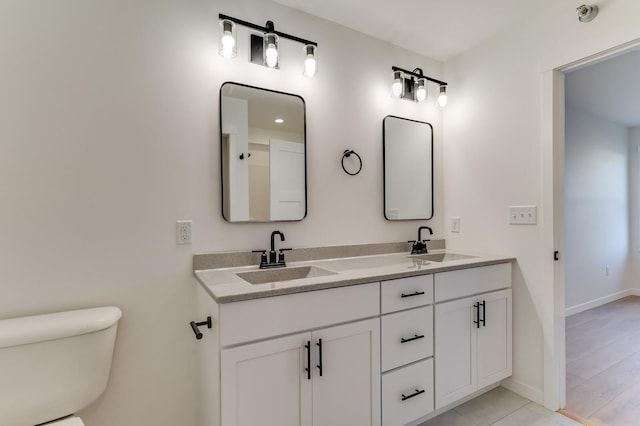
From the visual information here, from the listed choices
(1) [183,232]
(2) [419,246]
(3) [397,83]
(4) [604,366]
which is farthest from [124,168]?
(4) [604,366]

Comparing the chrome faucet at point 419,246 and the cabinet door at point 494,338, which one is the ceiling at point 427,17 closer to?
the chrome faucet at point 419,246

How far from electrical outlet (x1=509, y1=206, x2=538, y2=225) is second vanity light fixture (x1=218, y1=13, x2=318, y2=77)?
1542 millimetres

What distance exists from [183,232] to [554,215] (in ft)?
6.86

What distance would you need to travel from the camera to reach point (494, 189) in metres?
2.23

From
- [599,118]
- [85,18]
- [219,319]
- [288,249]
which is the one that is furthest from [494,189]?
[599,118]

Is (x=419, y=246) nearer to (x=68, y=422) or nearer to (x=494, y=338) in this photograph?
(x=494, y=338)

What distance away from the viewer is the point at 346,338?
146 centimetres

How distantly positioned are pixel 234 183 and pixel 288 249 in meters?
0.48

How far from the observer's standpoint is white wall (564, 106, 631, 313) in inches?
144

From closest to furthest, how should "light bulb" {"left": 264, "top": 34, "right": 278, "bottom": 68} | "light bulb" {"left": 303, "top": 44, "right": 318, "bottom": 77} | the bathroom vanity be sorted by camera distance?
the bathroom vanity < "light bulb" {"left": 264, "top": 34, "right": 278, "bottom": 68} < "light bulb" {"left": 303, "top": 44, "right": 318, "bottom": 77}

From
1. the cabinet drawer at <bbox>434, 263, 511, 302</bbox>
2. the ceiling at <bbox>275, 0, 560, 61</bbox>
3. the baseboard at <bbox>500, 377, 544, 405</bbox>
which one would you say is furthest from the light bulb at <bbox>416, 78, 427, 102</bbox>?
the baseboard at <bbox>500, 377, 544, 405</bbox>

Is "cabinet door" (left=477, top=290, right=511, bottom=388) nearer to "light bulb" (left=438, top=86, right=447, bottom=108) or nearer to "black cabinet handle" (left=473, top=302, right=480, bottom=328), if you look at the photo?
"black cabinet handle" (left=473, top=302, right=480, bottom=328)

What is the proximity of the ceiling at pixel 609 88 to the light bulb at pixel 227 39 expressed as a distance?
234cm

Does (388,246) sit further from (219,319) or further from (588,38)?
(588,38)
